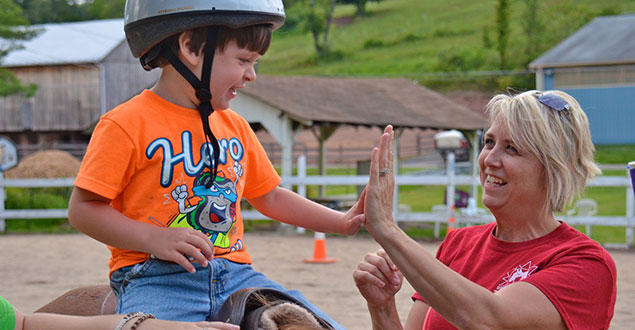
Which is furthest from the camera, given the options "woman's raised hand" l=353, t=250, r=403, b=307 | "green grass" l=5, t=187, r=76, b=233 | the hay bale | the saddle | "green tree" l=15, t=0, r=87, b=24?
"green tree" l=15, t=0, r=87, b=24

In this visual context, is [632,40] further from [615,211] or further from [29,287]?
[29,287]

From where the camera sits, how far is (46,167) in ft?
60.1

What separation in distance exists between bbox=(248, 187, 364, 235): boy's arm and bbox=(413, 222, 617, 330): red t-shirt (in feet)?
1.55

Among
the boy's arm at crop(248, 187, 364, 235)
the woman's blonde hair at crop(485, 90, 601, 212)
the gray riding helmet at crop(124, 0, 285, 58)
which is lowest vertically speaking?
the boy's arm at crop(248, 187, 364, 235)

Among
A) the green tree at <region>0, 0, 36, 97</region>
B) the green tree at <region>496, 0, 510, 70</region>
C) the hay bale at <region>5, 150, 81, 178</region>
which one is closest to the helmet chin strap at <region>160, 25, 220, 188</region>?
the hay bale at <region>5, 150, 81, 178</region>

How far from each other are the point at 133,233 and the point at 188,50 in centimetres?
A: 66

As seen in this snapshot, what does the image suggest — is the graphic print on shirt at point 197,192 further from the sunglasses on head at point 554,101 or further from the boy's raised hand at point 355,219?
the sunglasses on head at point 554,101

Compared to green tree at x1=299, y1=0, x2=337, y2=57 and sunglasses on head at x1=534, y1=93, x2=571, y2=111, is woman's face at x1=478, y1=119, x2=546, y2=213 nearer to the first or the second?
sunglasses on head at x1=534, y1=93, x2=571, y2=111

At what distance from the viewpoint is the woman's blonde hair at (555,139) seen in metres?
2.50

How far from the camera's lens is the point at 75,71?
121ft

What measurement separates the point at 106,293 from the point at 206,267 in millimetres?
854

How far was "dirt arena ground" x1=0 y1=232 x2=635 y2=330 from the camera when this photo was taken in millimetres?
7406

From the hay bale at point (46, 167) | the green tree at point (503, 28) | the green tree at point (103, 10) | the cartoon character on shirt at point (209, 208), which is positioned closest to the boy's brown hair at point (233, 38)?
the cartoon character on shirt at point (209, 208)

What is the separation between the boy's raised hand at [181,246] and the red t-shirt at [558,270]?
97cm
